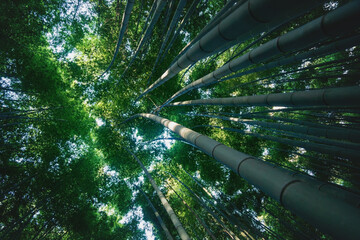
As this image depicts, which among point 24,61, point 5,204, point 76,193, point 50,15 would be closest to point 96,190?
point 76,193

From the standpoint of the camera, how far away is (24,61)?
5801 mm

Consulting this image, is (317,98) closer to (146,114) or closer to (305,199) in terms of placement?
(305,199)

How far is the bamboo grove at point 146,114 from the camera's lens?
2402mm

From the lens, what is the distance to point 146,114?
4.64 m

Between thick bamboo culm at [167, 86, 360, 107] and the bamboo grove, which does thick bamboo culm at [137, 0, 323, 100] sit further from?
thick bamboo culm at [167, 86, 360, 107]

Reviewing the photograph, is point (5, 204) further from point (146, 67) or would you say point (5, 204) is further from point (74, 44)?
point (146, 67)

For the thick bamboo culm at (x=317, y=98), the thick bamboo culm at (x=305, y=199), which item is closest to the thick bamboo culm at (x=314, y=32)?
the thick bamboo culm at (x=317, y=98)

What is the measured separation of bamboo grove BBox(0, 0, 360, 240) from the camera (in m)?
2.40

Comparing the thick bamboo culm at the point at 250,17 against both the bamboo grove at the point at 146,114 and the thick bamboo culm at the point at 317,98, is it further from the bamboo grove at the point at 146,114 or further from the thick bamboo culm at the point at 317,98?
the thick bamboo culm at the point at 317,98

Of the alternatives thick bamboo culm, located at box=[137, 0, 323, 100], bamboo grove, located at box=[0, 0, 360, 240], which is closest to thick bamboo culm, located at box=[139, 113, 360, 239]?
bamboo grove, located at box=[0, 0, 360, 240]

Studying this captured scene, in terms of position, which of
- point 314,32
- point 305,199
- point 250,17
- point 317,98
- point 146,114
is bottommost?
point 305,199

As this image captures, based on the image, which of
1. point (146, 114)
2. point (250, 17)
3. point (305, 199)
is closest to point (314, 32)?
point (250, 17)

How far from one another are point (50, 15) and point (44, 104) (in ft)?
12.0

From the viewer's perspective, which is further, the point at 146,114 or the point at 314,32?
the point at 146,114
